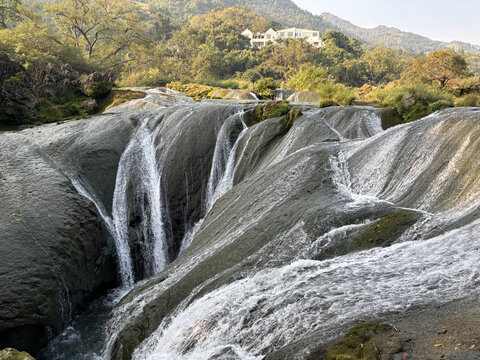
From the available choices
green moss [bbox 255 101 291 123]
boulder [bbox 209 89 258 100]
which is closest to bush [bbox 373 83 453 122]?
green moss [bbox 255 101 291 123]

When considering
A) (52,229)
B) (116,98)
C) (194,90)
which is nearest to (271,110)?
(52,229)

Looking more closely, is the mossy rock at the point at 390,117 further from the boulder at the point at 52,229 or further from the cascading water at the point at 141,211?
the boulder at the point at 52,229

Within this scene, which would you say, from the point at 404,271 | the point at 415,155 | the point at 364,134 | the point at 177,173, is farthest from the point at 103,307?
the point at 364,134

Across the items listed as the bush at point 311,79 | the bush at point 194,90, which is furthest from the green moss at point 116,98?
the bush at point 311,79

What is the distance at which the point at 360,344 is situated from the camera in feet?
11.8

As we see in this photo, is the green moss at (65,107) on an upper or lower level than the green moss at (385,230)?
upper

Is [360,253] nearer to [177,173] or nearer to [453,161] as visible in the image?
[453,161]

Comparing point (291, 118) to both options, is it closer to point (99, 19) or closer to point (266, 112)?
point (266, 112)

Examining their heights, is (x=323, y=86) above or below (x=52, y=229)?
above

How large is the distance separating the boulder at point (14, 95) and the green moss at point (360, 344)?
21.6 meters

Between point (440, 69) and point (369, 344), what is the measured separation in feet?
90.8

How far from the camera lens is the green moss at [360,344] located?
343 cm

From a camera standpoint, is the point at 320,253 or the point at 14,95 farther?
the point at 14,95

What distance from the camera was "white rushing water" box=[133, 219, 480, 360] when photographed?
421 centimetres
